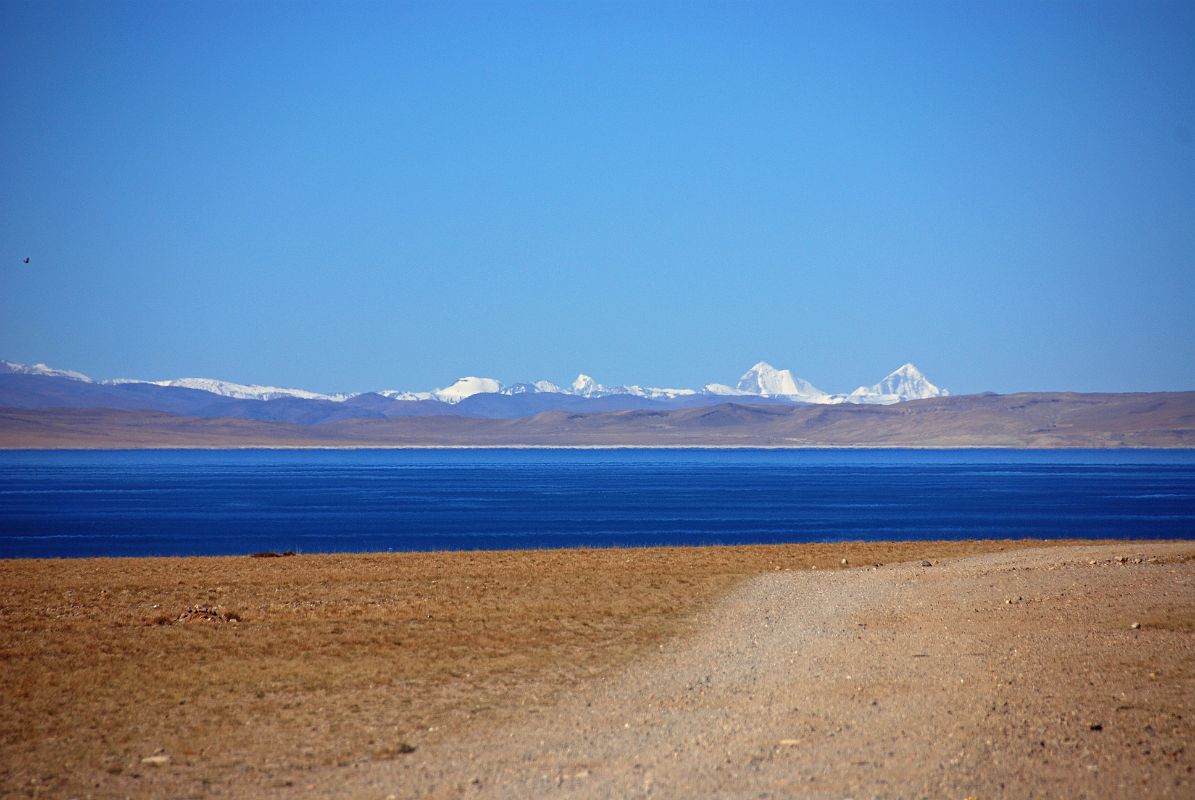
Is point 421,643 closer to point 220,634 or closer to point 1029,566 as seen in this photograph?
point 220,634

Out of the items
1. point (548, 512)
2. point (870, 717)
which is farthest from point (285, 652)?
point (548, 512)

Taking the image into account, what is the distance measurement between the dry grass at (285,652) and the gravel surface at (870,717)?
3.13 ft

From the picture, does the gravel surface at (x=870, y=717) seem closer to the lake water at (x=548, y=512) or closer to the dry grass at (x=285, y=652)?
the dry grass at (x=285, y=652)

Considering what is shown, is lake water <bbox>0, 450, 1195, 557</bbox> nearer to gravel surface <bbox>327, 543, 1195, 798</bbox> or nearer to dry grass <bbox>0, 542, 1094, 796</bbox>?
dry grass <bbox>0, 542, 1094, 796</bbox>

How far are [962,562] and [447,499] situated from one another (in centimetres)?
5555

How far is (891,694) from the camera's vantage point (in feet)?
38.8

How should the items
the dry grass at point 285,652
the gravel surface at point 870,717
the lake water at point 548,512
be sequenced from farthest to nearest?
the lake water at point 548,512 < the dry grass at point 285,652 < the gravel surface at point 870,717

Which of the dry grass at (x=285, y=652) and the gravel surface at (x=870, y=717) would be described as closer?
the gravel surface at (x=870, y=717)

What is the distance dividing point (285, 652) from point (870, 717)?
7681mm

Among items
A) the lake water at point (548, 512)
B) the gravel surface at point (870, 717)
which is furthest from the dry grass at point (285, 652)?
the lake water at point (548, 512)

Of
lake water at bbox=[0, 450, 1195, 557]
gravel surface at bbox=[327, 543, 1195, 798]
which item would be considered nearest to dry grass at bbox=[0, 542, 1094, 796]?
gravel surface at bbox=[327, 543, 1195, 798]

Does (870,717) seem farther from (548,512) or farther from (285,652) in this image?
(548,512)

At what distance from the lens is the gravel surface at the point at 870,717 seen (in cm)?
891

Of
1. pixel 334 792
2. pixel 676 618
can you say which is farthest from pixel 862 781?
pixel 676 618
